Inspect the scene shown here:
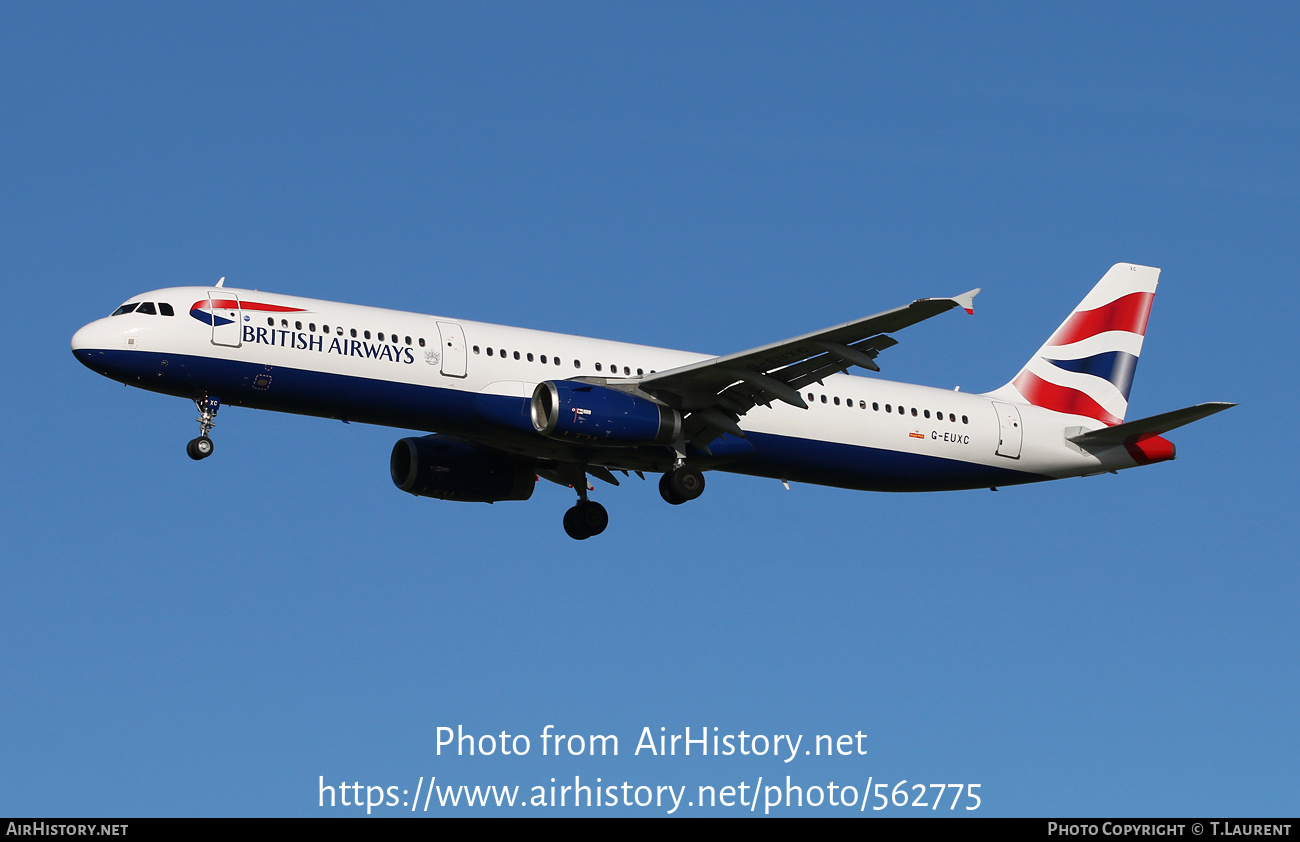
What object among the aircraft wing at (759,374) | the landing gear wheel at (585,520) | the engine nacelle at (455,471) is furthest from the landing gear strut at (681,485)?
the engine nacelle at (455,471)

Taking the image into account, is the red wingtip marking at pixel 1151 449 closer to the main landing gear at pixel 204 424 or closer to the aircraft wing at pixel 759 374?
the aircraft wing at pixel 759 374

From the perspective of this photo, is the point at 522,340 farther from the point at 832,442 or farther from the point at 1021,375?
the point at 1021,375

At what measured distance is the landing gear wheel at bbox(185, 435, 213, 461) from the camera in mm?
35438

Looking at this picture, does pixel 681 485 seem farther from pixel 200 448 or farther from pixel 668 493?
pixel 200 448

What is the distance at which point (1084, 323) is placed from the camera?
45656mm

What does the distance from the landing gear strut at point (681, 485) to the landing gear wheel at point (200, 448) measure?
34.3 ft

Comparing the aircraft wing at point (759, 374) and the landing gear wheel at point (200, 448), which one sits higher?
the aircraft wing at point (759, 374)

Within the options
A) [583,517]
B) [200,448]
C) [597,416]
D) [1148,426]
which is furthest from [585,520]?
[1148,426]

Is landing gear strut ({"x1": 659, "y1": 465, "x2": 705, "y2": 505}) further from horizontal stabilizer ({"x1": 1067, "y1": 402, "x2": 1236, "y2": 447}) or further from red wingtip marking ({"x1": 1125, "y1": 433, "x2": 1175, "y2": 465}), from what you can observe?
red wingtip marking ({"x1": 1125, "y1": 433, "x2": 1175, "y2": 465})

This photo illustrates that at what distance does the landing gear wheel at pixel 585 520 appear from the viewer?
137ft

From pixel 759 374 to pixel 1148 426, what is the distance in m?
10.5

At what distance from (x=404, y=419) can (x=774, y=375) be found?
8321 mm

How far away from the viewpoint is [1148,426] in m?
40.2

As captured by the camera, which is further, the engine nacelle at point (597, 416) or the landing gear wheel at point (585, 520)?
the landing gear wheel at point (585, 520)
